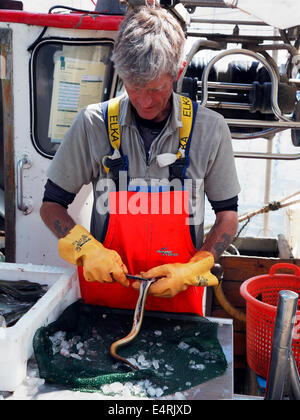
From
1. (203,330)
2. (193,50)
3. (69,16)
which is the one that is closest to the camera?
(203,330)

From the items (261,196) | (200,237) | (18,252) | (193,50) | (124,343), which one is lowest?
(261,196)

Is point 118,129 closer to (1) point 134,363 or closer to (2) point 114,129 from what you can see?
(2) point 114,129

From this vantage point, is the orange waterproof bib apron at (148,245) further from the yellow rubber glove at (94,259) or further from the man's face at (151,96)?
the man's face at (151,96)

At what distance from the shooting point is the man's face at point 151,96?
1.99m

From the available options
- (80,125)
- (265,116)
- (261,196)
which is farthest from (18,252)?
(261,196)

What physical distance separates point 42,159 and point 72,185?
0.93m

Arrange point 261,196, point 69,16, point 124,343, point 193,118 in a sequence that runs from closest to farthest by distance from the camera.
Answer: point 124,343 < point 193,118 < point 69,16 < point 261,196

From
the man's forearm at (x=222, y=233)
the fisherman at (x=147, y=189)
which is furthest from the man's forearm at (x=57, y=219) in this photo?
the man's forearm at (x=222, y=233)

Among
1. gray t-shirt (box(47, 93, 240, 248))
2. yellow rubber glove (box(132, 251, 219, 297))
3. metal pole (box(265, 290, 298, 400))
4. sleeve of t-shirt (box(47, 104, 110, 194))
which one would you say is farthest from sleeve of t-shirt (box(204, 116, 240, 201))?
metal pole (box(265, 290, 298, 400))

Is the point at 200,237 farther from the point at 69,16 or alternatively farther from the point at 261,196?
the point at 261,196

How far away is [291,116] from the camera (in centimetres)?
372

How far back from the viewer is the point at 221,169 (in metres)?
2.33

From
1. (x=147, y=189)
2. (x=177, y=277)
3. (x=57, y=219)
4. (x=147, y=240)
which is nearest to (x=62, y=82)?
(x=57, y=219)

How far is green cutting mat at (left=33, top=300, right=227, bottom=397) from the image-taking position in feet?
5.30
